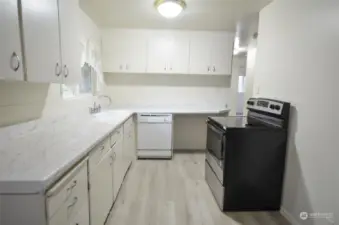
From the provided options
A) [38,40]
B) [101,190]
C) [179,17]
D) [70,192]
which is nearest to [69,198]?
[70,192]

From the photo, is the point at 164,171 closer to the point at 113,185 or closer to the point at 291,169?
the point at 113,185

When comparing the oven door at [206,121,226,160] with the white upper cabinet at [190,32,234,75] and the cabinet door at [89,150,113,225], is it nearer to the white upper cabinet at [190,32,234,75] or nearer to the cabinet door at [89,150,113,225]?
Result: the cabinet door at [89,150,113,225]

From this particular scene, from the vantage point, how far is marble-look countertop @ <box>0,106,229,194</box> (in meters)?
0.83

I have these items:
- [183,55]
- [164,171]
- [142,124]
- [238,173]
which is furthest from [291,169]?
[183,55]

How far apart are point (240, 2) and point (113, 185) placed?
2.56 metres

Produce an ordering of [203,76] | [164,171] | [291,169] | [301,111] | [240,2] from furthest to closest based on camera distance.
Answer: [203,76] → [164,171] → [240,2] → [291,169] → [301,111]

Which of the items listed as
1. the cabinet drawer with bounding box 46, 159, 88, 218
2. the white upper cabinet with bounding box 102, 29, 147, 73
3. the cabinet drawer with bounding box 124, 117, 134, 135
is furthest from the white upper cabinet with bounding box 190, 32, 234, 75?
the cabinet drawer with bounding box 46, 159, 88, 218

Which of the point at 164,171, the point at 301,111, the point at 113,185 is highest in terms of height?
the point at 301,111

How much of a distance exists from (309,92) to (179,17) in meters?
2.12

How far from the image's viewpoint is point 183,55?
3.96m

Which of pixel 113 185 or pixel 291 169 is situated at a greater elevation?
pixel 291 169

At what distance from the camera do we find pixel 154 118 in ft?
12.3

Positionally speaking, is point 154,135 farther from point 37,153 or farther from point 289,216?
point 37,153
